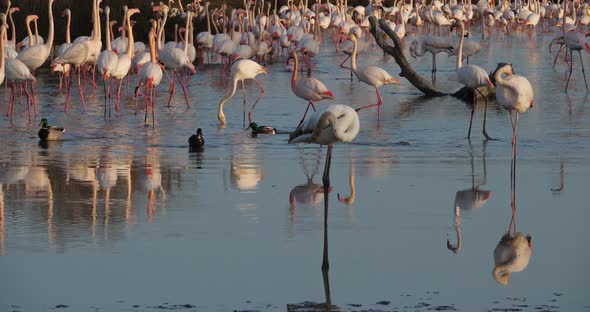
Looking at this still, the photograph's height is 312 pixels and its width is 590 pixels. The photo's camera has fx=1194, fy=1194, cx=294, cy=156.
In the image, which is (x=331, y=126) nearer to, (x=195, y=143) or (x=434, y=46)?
(x=195, y=143)

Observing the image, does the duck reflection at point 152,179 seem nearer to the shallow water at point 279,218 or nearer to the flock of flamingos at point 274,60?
the shallow water at point 279,218

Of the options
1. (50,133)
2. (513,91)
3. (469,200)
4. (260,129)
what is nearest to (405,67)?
(260,129)

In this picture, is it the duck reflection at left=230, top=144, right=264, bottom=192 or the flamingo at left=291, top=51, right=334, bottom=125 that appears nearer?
the duck reflection at left=230, top=144, right=264, bottom=192

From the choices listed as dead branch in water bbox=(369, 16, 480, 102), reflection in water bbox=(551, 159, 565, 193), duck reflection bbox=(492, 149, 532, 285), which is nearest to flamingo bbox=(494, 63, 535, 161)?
reflection in water bbox=(551, 159, 565, 193)

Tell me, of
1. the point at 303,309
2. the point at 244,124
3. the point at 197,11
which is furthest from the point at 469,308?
the point at 197,11

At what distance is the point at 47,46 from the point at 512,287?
12.9 m

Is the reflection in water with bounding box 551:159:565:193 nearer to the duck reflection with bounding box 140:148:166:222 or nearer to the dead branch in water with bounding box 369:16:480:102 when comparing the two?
the duck reflection with bounding box 140:148:166:222

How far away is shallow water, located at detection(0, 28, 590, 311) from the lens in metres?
6.56

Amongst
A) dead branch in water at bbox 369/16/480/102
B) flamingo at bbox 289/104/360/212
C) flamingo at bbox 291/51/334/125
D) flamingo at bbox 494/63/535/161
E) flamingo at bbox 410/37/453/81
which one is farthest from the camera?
flamingo at bbox 410/37/453/81

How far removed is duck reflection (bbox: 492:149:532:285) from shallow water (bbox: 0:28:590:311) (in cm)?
6

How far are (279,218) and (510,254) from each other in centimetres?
193

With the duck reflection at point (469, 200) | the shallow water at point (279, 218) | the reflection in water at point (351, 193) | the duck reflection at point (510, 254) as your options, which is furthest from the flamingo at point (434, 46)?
the duck reflection at point (510, 254)

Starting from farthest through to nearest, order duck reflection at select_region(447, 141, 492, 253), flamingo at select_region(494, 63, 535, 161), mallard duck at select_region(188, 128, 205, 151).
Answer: mallard duck at select_region(188, 128, 205, 151), flamingo at select_region(494, 63, 535, 161), duck reflection at select_region(447, 141, 492, 253)

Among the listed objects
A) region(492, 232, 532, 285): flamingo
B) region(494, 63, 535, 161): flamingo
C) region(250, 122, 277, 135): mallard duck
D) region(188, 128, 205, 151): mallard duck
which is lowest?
region(492, 232, 532, 285): flamingo
